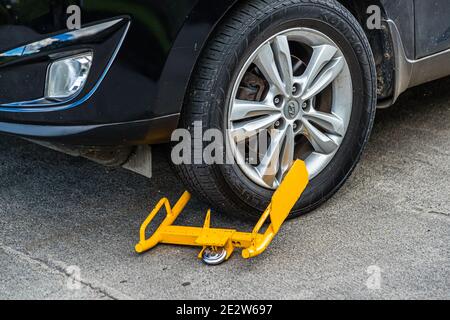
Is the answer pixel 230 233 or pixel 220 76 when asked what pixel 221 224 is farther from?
pixel 220 76

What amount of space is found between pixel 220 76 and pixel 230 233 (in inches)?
22.7

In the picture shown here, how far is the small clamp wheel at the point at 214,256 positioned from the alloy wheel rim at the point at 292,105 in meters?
0.32

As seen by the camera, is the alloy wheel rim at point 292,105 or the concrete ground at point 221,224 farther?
the alloy wheel rim at point 292,105

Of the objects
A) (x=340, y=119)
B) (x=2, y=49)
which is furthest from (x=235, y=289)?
(x=2, y=49)

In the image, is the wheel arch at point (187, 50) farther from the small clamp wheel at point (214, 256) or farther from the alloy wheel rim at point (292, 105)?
the small clamp wheel at point (214, 256)

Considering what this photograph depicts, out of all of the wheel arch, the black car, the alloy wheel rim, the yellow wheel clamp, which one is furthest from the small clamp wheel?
the wheel arch

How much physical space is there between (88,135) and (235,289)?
74 cm

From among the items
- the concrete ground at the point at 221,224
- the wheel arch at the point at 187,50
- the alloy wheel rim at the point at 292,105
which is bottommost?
the concrete ground at the point at 221,224

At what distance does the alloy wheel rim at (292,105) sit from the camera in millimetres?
3229

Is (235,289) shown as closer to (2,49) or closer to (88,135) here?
(88,135)

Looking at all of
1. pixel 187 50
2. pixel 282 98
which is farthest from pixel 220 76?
pixel 282 98

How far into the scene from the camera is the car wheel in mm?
3086

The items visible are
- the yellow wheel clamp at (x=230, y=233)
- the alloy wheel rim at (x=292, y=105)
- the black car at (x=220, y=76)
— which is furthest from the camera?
the alloy wheel rim at (x=292, y=105)

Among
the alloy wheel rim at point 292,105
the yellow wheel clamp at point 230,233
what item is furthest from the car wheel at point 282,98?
the yellow wheel clamp at point 230,233
